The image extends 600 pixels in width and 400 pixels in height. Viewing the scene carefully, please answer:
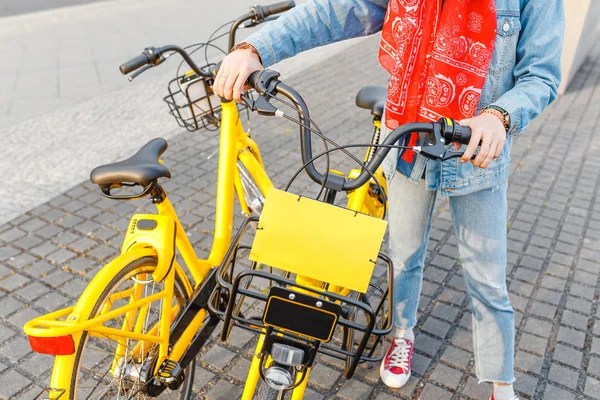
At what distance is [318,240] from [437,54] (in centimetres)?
80

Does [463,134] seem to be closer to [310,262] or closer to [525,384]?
[310,262]

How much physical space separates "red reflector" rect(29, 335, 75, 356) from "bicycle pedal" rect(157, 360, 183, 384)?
0.59m

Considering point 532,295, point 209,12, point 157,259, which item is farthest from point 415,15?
point 209,12

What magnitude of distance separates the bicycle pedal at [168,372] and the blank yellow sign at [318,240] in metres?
0.89

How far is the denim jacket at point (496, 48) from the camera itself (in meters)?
1.72

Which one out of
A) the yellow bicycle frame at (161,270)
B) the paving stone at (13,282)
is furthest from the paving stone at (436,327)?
the paving stone at (13,282)

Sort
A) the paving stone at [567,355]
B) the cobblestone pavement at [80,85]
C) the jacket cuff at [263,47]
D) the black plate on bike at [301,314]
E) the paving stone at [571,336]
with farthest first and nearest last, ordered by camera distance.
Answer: the cobblestone pavement at [80,85] < the paving stone at [571,336] < the paving stone at [567,355] < the jacket cuff at [263,47] < the black plate on bike at [301,314]

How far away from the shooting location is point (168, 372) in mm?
2164

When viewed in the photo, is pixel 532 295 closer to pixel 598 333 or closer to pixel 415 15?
pixel 598 333

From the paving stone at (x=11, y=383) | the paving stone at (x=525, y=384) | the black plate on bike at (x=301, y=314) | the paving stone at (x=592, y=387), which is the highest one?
the black plate on bike at (x=301, y=314)

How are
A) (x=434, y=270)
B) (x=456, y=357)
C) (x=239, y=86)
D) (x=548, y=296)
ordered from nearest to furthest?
(x=239, y=86), (x=456, y=357), (x=548, y=296), (x=434, y=270)

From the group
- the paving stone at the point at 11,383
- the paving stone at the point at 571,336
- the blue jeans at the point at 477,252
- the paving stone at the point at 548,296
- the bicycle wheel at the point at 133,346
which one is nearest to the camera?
the bicycle wheel at the point at 133,346

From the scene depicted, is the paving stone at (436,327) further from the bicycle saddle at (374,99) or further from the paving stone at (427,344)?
the bicycle saddle at (374,99)

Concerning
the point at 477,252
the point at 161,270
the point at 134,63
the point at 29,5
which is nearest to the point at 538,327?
the point at 477,252
